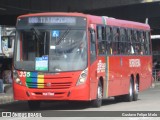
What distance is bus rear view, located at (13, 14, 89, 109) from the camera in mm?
19141

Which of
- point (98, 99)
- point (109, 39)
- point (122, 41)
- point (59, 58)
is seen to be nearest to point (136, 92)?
point (122, 41)

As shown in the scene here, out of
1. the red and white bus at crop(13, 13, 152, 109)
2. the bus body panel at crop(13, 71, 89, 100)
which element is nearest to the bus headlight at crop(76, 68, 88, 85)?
the red and white bus at crop(13, 13, 152, 109)

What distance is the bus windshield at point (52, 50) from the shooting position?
1927cm

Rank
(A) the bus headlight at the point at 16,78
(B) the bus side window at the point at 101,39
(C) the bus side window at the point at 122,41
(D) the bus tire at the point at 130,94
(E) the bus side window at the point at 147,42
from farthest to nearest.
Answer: (E) the bus side window at the point at 147,42
(D) the bus tire at the point at 130,94
(C) the bus side window at the point at 122,41
(B) the bus side window at the point at 101,39
(A) the bus headlight at the point at 16,78

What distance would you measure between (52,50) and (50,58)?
28 cm

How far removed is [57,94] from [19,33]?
2.56 meters

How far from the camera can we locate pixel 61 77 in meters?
19.1

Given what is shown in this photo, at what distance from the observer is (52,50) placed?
19391 millimetres

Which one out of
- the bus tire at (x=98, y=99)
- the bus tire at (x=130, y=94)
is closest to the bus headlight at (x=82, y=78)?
the bus tire at (x=98, y=99)

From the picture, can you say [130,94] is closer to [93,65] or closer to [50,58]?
[93,65]

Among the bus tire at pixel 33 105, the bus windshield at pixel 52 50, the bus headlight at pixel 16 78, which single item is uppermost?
the bus windshield at pixel 52 50

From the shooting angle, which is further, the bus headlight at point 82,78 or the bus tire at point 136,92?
the bus tire at point 136,92

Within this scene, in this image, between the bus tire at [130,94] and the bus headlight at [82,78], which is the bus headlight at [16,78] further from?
the bus tire at [130,94]

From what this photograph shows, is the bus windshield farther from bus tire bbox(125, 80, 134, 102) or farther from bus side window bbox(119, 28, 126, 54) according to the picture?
bus tire bbox(125, 80, 134, 102)
